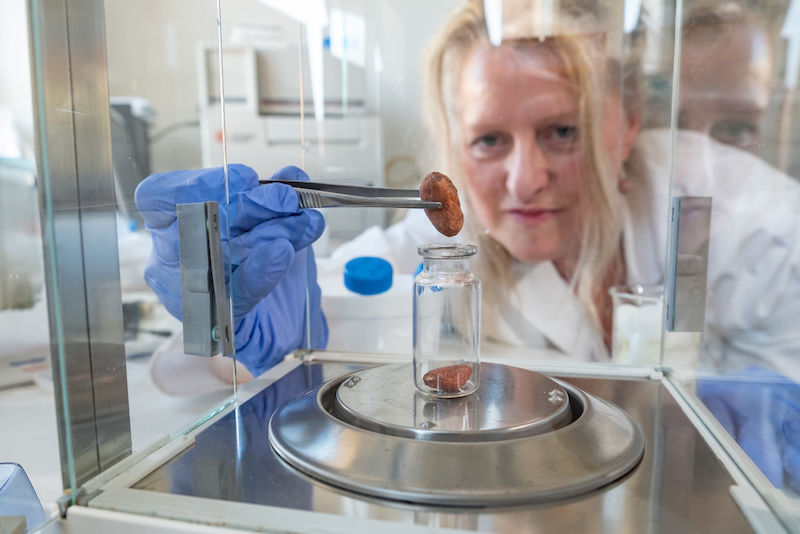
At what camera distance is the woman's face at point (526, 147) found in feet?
3.21

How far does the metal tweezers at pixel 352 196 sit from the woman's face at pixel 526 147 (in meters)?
0.31

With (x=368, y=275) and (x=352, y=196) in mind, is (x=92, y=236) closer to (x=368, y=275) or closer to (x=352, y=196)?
(x=352, y=196)

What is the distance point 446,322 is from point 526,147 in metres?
0.46

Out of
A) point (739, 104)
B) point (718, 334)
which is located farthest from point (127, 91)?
point (739, 104)

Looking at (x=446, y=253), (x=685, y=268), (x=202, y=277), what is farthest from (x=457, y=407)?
(x=685, y=268)

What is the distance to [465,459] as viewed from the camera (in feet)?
1.43

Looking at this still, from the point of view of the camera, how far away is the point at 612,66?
1148mm

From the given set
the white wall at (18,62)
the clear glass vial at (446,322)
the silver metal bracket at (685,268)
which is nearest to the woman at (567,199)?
the silver metal bracket at (685,268)

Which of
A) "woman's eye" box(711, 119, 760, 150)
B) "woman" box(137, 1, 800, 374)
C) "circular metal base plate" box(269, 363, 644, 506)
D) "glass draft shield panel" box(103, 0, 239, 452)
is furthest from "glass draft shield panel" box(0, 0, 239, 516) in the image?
"woman's eye" box(711, 119, 760, 150)

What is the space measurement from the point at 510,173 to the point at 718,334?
0.43 metres

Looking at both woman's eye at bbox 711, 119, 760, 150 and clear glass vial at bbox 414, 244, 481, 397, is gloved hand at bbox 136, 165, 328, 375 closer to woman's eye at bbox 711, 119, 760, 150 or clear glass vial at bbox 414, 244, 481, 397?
clear glass vial at bbox 414, 244, 481, 397

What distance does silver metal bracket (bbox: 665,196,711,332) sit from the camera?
0.73 metres

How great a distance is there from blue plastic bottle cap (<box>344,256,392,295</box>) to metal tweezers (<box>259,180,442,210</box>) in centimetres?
24

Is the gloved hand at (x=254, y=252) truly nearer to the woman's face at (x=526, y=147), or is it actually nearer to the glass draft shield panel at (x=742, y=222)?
the woman's face at (x=526, y=147)
